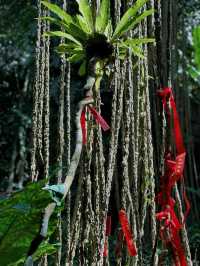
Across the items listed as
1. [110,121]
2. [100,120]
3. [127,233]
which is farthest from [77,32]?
[110,121]

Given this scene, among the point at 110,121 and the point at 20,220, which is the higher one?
the point at 110,121

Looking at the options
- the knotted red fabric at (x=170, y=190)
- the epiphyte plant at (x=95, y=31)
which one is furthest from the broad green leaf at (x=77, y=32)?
the knotted red fabric at (x=170, y=190)

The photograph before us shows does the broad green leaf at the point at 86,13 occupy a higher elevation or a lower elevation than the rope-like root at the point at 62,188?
higher

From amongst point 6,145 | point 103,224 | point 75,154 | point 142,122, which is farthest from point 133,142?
point 6,145

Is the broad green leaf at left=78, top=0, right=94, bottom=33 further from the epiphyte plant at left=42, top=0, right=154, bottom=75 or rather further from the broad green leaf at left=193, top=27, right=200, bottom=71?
the broad green leaf at left=193, top=27, right=200, bottom=71

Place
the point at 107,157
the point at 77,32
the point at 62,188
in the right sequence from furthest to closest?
1. the point at 107,157
2. the point at 77,32
3. the point at 62,188

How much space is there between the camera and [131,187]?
1147mm

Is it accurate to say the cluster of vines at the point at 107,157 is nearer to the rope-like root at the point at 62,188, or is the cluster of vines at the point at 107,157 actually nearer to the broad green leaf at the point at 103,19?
the broad green leaf at the point at 103,19

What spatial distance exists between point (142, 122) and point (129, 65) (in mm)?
145

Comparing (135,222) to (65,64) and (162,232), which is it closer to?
(162,232)

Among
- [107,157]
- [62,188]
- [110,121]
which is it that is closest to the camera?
[62,188]

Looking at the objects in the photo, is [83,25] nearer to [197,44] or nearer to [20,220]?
[197,44]

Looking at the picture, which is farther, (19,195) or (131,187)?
(131,187)

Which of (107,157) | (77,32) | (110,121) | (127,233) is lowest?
(127,233)
